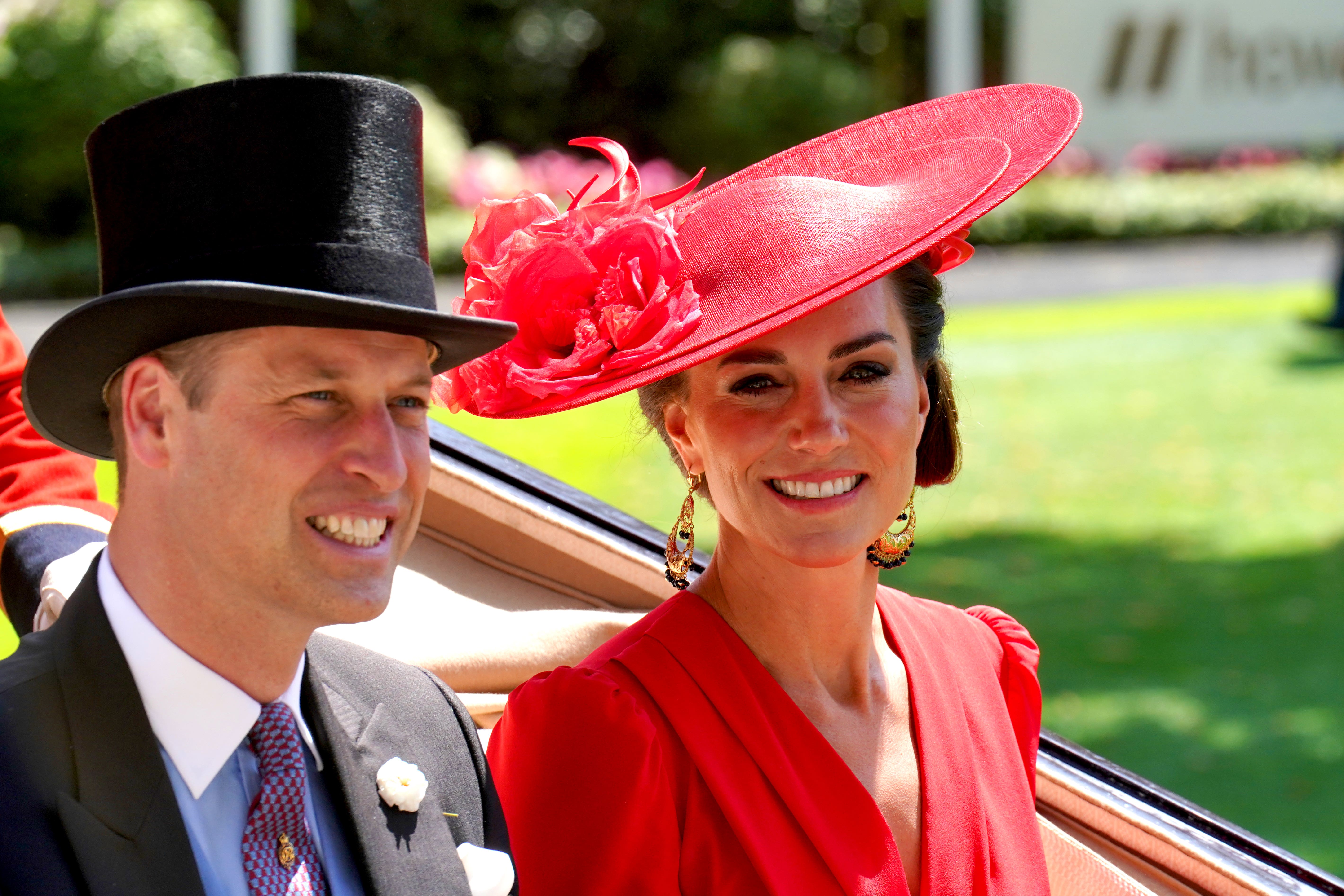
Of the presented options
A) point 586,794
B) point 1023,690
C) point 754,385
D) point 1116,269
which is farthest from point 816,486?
point 1116,269

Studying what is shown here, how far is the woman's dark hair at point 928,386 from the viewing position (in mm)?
2307

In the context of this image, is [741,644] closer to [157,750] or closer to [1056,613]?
[157,750]

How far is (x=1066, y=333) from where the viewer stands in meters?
14.3

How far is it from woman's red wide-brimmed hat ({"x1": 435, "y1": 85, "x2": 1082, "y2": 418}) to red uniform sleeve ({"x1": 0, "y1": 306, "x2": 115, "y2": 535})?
0.87 metres

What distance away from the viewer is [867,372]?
7.25 feet

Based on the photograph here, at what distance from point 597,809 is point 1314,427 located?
992cm

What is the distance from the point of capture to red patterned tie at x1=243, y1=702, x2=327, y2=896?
1.55 metres

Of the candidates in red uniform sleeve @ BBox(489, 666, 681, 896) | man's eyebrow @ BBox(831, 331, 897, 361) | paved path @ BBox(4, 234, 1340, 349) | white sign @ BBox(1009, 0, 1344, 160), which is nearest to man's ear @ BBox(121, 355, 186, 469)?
red uniform sleeve @ BBox(489, 666, 681, 896)

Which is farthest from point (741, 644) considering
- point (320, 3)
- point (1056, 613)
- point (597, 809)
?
point (320, 3)

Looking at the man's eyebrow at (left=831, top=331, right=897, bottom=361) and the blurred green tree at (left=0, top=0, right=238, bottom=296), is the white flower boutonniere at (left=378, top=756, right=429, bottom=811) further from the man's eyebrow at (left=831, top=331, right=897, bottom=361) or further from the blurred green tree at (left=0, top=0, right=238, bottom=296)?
the blurred green tree at (left=0, top=0, right=238, bottom=296)

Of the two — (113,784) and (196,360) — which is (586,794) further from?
(196,360)

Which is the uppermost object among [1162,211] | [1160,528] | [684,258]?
[1162,211]

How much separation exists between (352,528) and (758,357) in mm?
773

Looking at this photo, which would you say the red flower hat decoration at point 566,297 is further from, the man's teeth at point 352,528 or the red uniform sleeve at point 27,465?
the red uniform sleeve at point 27,465
